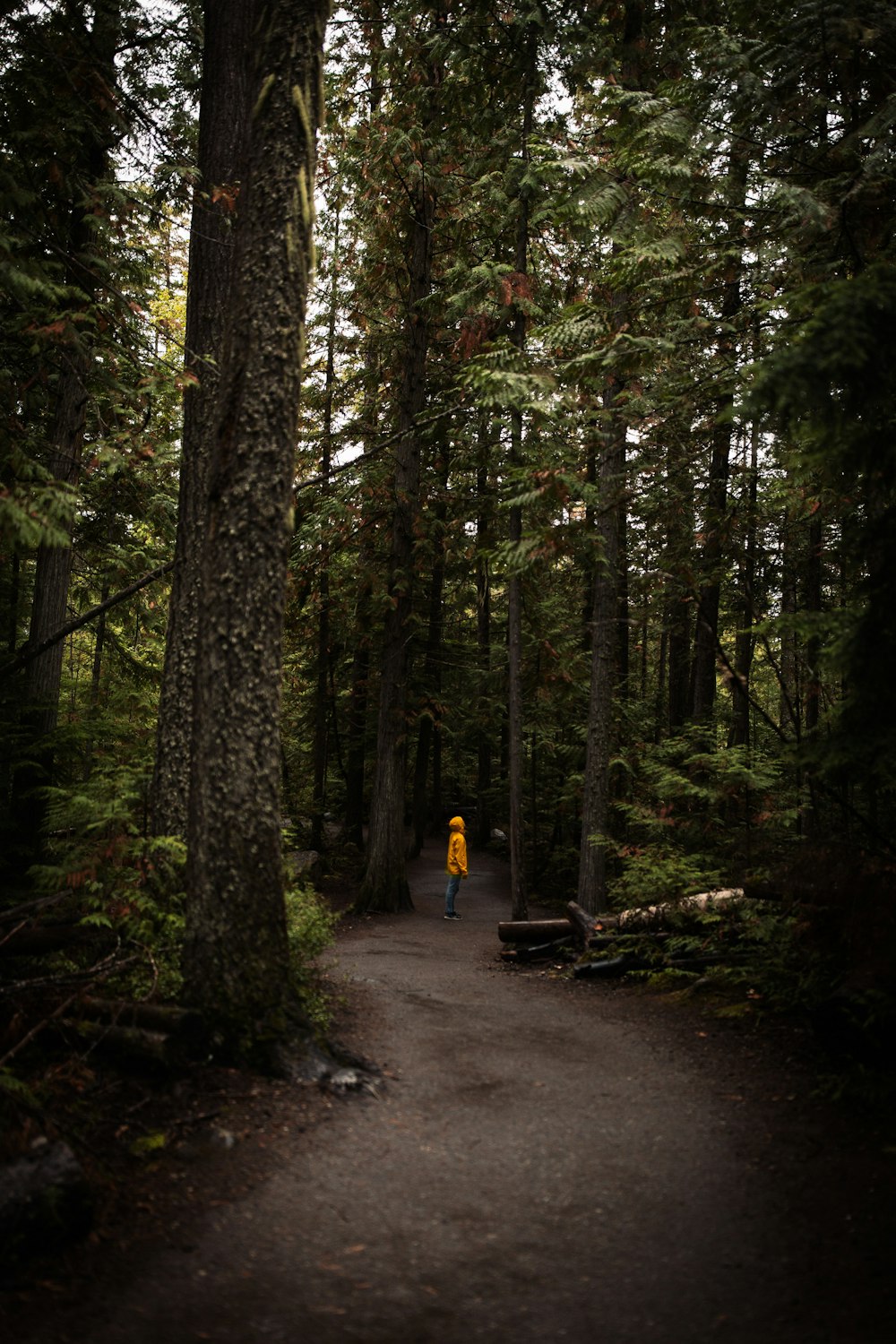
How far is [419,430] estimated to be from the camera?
14.9 m

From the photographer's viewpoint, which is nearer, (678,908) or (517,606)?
(678,908)

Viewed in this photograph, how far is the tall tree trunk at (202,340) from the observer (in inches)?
312

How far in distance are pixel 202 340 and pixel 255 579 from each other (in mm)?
3867

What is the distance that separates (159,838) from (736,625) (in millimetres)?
16503

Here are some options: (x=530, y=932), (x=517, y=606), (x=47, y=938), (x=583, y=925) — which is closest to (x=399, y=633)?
(x=517, y=606)

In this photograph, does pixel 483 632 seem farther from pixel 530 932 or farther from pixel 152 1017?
pixel 152 1017

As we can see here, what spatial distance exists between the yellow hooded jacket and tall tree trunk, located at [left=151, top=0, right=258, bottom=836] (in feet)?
28.7

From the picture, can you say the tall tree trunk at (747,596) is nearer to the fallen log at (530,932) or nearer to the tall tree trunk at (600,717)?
the tall tree trunk at (600,717)

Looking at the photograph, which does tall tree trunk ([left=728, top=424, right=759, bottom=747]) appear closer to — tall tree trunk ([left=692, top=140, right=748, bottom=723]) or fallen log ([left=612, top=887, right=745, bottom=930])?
tall tree trunk ([left=692, top=140, right=748, bottom=723])

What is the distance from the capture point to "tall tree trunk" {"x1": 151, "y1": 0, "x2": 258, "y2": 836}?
312 inches

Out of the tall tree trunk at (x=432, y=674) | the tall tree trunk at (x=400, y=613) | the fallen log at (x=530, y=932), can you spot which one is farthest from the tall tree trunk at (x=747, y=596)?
the tall tree trunk at (x=400, y=613)

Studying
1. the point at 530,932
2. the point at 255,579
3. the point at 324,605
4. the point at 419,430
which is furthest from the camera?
the point at 324,605

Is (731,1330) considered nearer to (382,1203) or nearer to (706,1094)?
(382,1203)

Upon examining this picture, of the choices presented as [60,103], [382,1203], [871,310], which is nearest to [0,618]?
[60,103]
